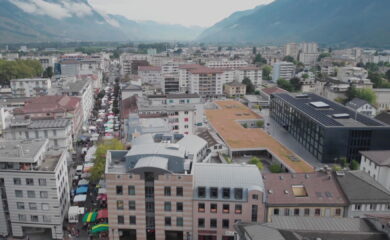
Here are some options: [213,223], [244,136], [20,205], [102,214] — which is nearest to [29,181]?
[20,205]

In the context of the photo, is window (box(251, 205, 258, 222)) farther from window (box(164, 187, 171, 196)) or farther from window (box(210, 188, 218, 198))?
window (box(164, 187, 171, 196))

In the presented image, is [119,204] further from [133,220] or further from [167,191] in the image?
[167,191]

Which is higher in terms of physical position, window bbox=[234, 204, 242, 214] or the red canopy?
window bbox=[234, 204, 242, 214]

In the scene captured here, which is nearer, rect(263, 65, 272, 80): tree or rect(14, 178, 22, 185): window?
rect(14, 178, 22, 185): window

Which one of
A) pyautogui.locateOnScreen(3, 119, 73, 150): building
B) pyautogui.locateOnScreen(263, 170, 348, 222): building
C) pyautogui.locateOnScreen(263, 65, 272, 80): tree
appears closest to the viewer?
pyautogui.locateOnScreen(263, 170, 348, 222): building

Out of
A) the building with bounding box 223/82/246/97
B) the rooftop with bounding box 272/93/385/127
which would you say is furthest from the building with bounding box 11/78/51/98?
the rooftop with bounding box 272/93/385/127

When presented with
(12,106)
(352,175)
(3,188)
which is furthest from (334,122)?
(12,106)

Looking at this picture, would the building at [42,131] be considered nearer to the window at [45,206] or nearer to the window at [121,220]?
the window at [45,206]
